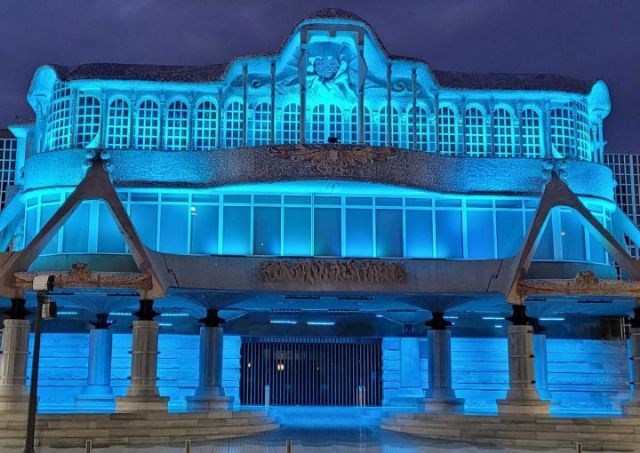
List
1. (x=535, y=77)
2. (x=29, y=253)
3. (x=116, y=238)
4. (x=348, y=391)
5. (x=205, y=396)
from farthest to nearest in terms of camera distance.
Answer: (x=348, y=391), (x=535, y=77), (x=116, y=238), (x=205, y=396), (x=29, y=253)

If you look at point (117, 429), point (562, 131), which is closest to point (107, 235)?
point (117, 429)

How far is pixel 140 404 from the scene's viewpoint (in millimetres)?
29391

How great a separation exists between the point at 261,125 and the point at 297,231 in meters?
5.44

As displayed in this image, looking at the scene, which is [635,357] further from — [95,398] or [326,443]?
[95,398]

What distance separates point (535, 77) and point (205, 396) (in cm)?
2075

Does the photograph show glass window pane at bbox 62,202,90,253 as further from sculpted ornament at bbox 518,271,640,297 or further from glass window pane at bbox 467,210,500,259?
sculpted ornament at bbox 518,271,640,297

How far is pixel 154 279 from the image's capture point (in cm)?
3059

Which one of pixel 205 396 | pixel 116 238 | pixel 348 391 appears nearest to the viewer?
pixel 205 396

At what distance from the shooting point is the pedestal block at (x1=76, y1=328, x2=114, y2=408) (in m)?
38.3

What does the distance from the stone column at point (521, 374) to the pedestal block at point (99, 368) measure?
704 inches

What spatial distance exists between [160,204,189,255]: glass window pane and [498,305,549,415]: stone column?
47.3 ft

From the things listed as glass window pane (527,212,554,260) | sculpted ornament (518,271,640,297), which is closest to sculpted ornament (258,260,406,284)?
sculpted ornament (518,271,640,297)

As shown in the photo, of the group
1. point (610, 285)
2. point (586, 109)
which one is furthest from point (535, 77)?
point (610, 285)

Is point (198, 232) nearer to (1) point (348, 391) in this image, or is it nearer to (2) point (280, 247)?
(2) point (280, 247)
